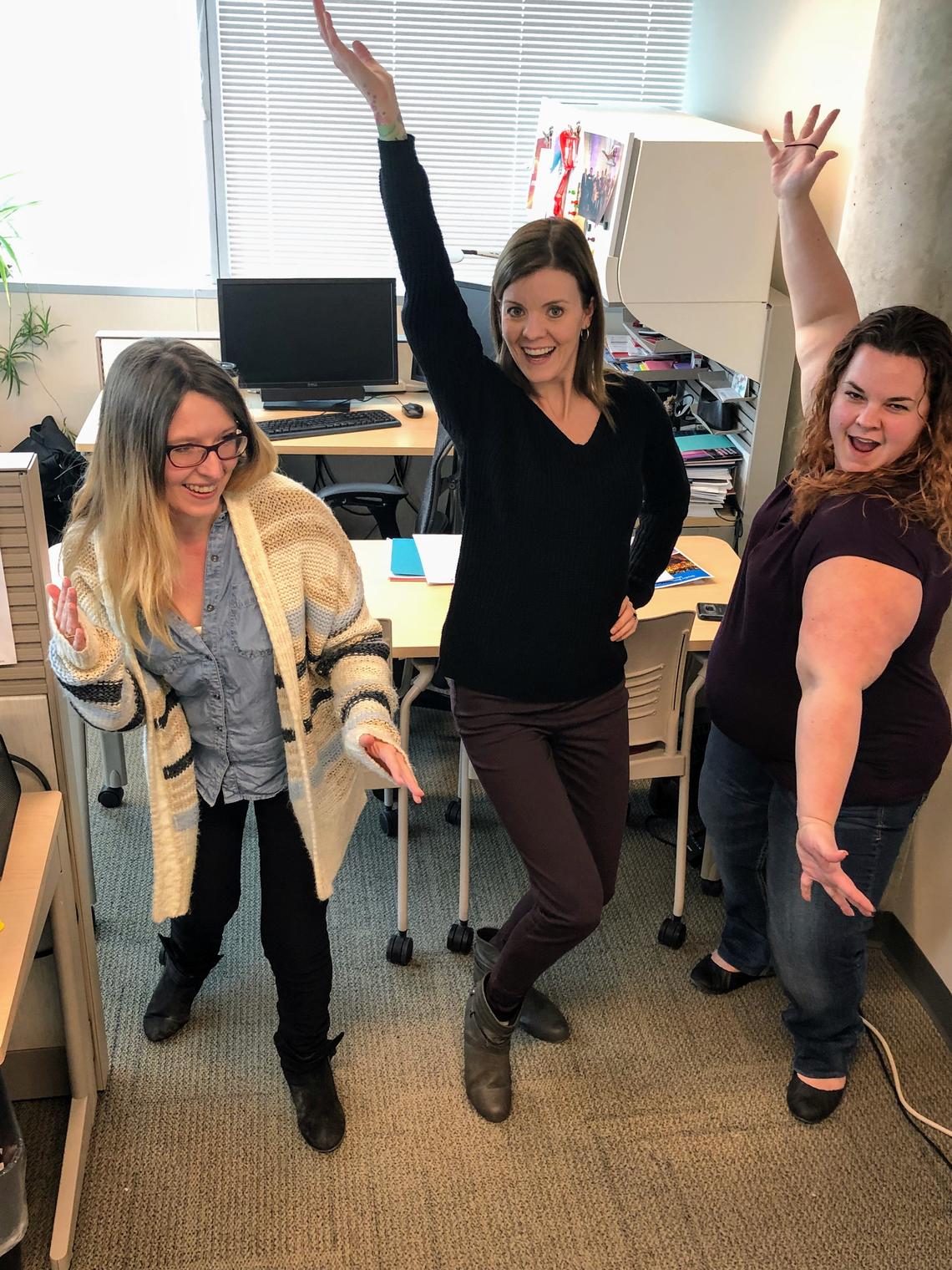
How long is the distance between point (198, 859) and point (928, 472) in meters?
1.36

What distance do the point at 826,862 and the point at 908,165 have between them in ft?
4.92

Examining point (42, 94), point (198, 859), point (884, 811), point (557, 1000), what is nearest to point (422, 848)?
point (557, 1000)

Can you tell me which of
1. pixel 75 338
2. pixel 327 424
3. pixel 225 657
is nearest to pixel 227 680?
pixel 225 657

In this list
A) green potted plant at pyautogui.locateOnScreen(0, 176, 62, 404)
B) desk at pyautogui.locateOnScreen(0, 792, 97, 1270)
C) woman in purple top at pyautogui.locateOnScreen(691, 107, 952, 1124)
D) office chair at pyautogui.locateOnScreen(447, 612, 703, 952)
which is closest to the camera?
Answer: desk at pyautogui.locateOnScreen(0, 792, 97, 1270)

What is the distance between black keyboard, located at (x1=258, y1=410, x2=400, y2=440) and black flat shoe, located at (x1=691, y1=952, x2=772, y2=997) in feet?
7.19

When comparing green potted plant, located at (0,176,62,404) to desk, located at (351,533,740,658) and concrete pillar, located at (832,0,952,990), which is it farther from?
concrete pillar, located at (832,0,952,990)

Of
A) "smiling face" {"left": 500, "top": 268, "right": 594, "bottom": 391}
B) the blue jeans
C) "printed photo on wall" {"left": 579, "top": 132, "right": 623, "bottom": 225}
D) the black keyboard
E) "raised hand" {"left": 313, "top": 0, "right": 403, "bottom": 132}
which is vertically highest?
"raised hand" {"left": 313, "top": 0, "right": 403, "bottom": 132}

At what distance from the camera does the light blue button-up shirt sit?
167cm

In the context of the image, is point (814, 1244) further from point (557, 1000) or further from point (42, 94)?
point (42, 94)

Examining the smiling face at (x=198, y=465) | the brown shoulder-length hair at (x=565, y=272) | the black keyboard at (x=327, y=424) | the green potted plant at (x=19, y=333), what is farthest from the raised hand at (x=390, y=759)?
the green potted plant at (x=19, y=333)

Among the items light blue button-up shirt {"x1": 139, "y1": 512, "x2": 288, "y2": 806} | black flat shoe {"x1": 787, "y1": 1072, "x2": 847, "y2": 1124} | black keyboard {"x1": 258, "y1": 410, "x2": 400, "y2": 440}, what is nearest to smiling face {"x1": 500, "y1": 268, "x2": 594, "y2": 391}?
light blue button-up shirt {"x1": 139, "y1": 512, "x2": 288, "y2": 806}

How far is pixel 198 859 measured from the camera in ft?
6.09

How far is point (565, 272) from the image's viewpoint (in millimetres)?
1788

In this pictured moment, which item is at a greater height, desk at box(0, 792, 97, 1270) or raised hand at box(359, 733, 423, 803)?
raised hand at box(359, 733, 423, 803)
